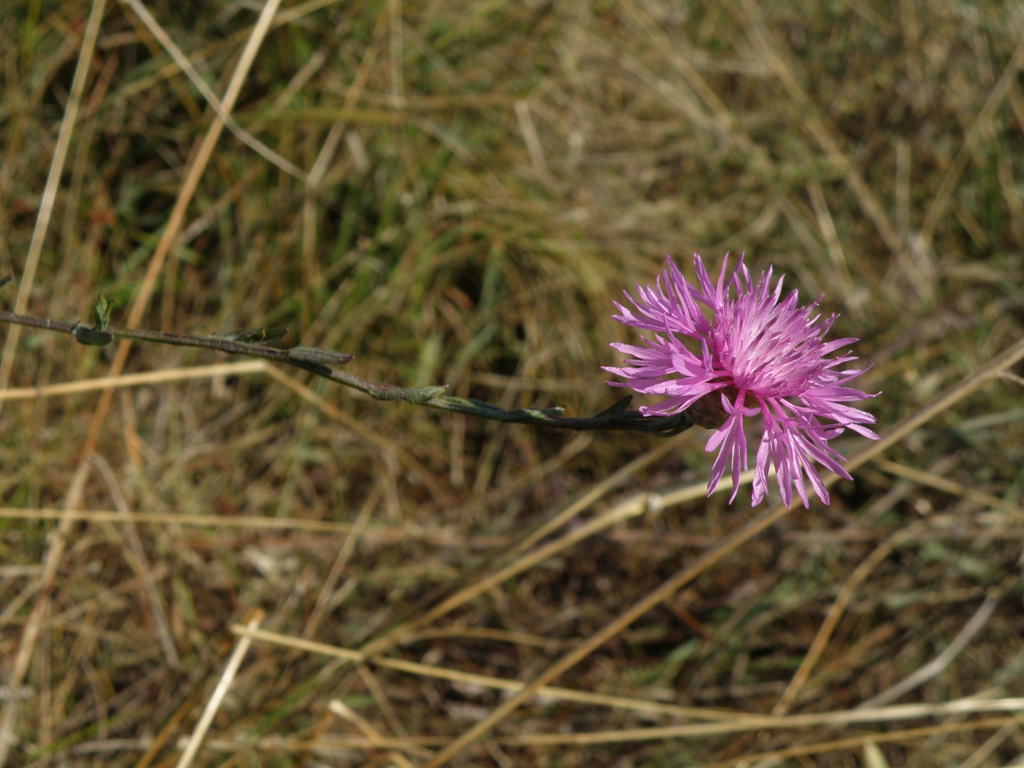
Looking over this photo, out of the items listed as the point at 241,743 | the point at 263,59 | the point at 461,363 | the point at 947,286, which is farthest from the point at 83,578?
the point at 947,286

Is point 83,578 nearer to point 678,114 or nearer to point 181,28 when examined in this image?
point 181,28

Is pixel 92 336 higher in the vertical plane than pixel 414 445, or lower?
higher

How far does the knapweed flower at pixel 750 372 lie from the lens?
2.46ft

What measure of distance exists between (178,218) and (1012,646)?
68.6 inches

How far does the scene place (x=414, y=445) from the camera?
1.83 meters

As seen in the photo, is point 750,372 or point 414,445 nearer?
point 750,372

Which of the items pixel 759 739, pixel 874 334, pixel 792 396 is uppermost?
pixel 792 396

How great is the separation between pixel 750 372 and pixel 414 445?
1123 millimetres

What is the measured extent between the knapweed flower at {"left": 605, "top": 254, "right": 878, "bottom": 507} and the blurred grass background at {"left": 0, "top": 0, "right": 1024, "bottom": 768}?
2.44 ft

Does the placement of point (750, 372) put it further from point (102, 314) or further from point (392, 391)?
point (102, 314)

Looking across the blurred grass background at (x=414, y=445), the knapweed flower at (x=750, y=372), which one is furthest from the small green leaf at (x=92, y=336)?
the blurred grass background at (x=414, y=445)

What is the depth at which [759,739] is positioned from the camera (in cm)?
162

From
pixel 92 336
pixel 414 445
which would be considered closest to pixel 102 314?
pixel 92 336

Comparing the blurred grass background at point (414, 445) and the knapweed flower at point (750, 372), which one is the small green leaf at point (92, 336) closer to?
the knapweed flower at point (750, 372)
